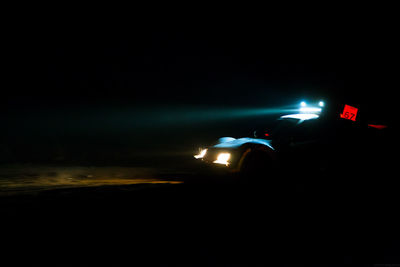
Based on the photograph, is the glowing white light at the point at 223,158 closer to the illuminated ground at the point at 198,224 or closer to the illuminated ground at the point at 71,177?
the illuminated ground at the point at 198,224

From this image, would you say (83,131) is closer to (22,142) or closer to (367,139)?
(22,142)

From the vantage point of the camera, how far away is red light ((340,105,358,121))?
28.6 feet

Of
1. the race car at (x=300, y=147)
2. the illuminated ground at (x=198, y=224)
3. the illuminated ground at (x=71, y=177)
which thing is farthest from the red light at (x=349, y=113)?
the illuminated ground at (x=71, y=177)

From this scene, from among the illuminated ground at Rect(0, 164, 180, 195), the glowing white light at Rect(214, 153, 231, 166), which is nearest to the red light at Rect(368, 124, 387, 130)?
the glowing white light at Rect(214, 153, 231, 166)

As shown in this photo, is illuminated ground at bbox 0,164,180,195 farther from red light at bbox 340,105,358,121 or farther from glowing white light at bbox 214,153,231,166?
red light at bbox 340,105,358,121

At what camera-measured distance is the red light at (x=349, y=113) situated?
870cm

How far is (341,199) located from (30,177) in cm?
766

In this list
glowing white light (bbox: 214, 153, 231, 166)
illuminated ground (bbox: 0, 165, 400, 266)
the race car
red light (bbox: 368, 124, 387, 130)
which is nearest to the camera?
illuminated ground (bbox: 0, 165, 400, 266)

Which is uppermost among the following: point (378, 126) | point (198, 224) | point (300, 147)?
point (378, 126)

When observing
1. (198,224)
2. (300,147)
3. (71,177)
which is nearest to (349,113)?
(300,147)

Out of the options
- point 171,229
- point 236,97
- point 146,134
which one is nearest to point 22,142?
point 146,134

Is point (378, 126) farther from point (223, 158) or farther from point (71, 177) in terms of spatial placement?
point (71, 177)

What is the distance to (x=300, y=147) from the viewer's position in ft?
26.9

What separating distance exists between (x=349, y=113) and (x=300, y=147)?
1499 mm
